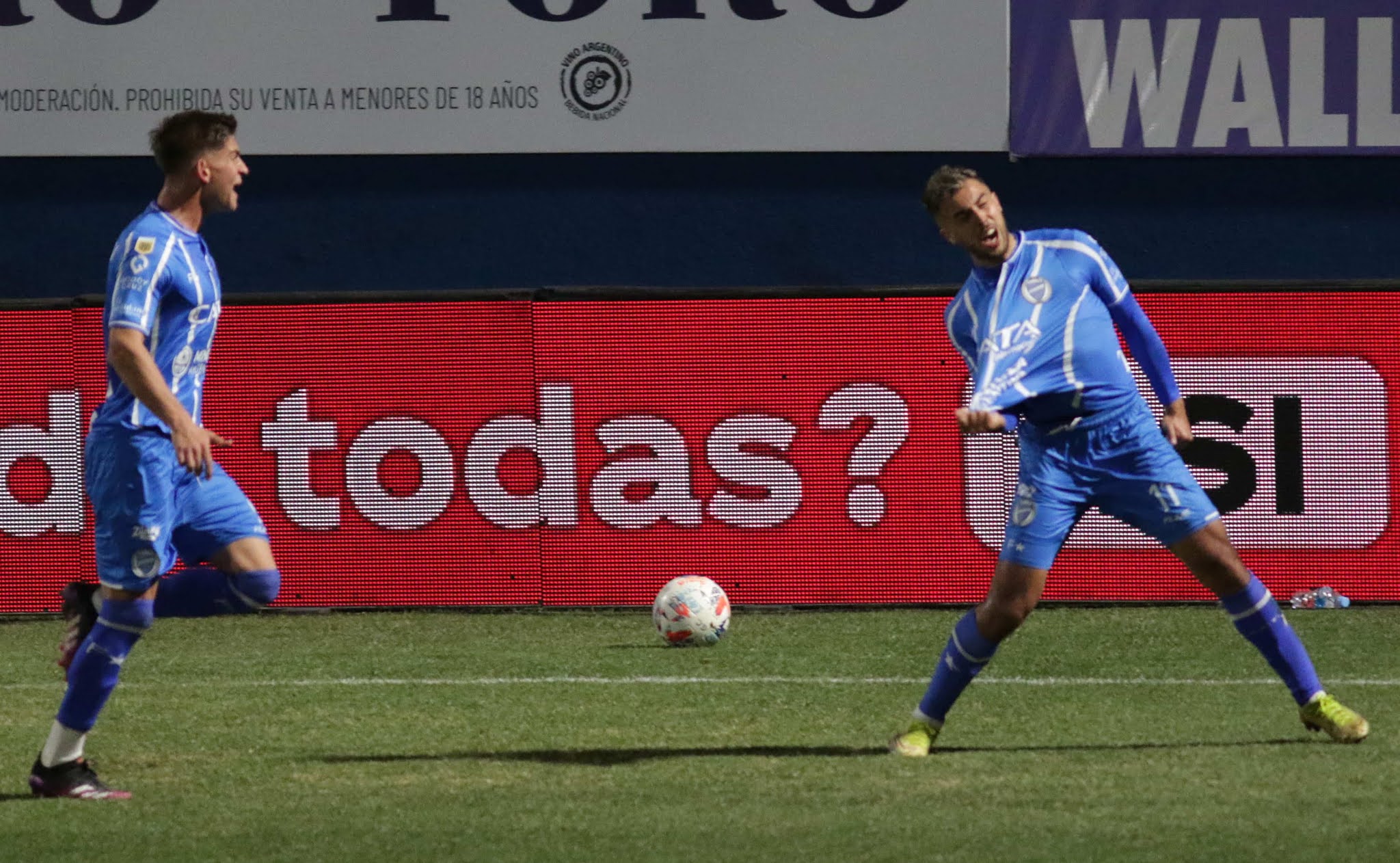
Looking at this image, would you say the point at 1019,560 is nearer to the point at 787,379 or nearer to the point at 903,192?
the point at 787,379

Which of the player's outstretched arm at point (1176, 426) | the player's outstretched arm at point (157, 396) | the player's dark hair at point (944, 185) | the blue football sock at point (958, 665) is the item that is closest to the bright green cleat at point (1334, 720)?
the player's outstretched arm at point (1176, 426)

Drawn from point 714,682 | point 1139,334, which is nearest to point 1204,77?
point 714,682

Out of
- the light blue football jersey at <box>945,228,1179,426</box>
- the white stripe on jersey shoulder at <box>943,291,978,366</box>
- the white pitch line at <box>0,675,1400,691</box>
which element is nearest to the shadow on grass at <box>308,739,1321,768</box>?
the light blue football jersey at <box>945,228,1179,426</box>

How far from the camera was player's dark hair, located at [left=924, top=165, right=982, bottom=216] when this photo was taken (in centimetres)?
670

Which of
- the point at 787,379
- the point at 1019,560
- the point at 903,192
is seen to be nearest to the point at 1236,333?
the point at 787,379

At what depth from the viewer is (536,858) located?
18.1ft

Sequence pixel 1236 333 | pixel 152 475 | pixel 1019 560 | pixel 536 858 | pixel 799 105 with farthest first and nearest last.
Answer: pixel 799 105 < pixel 1236 333 < pixel 1019 560 < pixel 152 475 < pixel 536 858

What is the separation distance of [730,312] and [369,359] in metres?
1.94

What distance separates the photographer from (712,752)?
721 cm

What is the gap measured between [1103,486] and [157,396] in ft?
9.37

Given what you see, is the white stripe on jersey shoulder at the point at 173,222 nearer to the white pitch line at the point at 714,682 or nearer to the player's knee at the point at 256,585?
the player's knee at the point at 256,585

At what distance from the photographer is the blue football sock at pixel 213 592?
255 inches

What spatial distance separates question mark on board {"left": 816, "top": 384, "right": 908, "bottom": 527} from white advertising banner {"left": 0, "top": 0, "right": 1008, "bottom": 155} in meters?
2.71

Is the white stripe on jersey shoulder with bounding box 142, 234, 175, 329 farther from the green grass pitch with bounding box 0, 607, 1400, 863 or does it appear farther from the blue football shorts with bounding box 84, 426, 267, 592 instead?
the green grass pitch with bounding box 0, 607, 1400, 863
